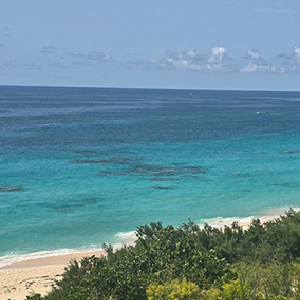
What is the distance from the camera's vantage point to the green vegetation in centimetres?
1171

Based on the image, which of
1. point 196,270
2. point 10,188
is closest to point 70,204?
point 10,188

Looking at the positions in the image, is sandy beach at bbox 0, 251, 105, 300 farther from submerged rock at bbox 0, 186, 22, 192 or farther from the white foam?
submerged rock at bbox 0, 186, 22, 192

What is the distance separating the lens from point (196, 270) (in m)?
13.7

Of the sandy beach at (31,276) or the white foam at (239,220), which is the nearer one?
the sandy beach at (31,276)

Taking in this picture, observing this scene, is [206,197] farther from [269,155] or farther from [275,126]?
[275,126]

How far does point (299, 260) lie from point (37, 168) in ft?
97.5

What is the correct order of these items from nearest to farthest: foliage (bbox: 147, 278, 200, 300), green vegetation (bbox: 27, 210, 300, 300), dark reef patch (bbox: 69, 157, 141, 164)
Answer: foliage (bbox: 147, 278, 200, 300) < green vegetation (bbox: 27, 210, 300, 300) < dark reef patch (bbox: 69, 157, 141, 164)

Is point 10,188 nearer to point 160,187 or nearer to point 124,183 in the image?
point 124,183

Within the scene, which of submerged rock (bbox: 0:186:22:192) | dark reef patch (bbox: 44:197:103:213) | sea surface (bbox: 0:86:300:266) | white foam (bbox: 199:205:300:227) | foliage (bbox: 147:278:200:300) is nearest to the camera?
foliage (bbox: 147:278:200:300)

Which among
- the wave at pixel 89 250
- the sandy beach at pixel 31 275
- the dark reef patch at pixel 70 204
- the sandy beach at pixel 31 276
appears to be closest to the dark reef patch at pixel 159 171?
the dark reef patch at pixel 70 204

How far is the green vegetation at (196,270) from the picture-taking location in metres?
11.7

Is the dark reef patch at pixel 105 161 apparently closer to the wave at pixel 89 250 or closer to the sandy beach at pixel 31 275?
the wave at pixel 89 250

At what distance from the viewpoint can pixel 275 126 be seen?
80375 mm

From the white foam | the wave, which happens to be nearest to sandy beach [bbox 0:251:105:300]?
the wave
